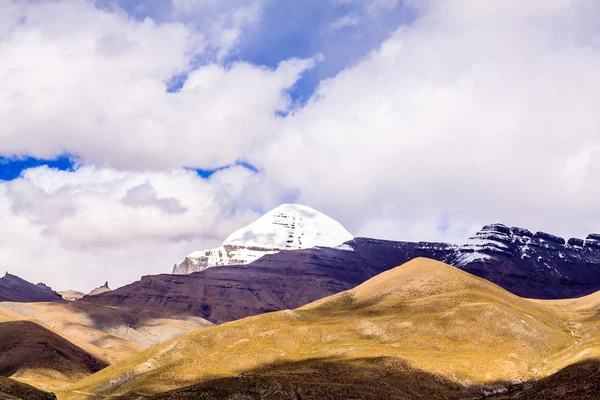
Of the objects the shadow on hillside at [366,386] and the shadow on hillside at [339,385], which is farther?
the shadow on hillside at [339,385]

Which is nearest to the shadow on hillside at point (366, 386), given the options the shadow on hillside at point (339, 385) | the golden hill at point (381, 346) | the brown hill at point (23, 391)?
the shadow on hillside at point (339, 385)

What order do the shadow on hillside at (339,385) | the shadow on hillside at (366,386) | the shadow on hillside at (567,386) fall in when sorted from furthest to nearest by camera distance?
1. the shadow on hillside at (339,385)
2. the shadow on hillside at (366,386)
3. the shadow on hillside at (567,386)

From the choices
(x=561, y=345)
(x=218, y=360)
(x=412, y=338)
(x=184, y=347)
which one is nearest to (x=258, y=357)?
(x=218, y=360)

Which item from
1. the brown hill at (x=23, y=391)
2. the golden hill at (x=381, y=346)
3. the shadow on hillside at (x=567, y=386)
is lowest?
the shadow on hillside at (x=567, y=386)

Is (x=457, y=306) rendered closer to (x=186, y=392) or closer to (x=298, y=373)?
(x=298, y=373)

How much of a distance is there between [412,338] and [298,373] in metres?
42.9

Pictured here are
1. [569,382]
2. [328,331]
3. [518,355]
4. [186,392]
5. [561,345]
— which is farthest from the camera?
[328,331]

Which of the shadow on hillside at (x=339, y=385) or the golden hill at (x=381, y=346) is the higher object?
the golden hill at (x=381, y=346)

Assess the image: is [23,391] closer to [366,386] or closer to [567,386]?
[366,386]

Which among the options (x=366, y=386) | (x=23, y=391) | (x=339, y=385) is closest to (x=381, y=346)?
(x=366, y=386)

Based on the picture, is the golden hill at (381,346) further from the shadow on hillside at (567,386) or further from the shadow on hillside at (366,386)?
the shadow on hillside at (567,386)

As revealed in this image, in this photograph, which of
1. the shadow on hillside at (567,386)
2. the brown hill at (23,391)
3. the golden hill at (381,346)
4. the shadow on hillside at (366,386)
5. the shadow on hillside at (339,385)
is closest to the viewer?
the shadow on hillside at (567,386)

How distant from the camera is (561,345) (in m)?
169

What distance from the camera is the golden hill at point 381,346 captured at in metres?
145
